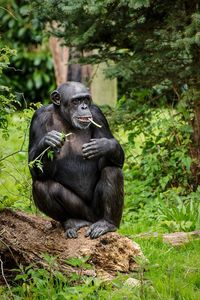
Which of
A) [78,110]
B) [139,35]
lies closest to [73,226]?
[78,110]

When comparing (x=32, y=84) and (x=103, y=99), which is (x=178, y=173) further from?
(x=32, y=84)

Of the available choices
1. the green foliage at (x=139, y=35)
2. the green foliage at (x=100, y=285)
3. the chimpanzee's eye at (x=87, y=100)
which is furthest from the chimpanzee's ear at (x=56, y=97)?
the green foliage at (x=139, y=35)

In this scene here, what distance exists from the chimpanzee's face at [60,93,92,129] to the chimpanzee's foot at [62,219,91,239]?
2.36 feet

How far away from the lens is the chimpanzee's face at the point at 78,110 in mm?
5750

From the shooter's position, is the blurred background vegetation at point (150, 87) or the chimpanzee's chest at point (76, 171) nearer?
the chimpanzee's chest at point (76, 171)

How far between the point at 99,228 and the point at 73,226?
0.90 feet

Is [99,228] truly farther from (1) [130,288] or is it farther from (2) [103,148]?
(1) [130,288]

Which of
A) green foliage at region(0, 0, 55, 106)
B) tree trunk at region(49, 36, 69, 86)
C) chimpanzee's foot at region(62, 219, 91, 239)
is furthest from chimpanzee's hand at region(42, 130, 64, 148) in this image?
green foliage at region(0, 0, 55, 106)

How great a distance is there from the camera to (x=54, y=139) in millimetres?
5566

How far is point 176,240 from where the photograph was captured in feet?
21.7

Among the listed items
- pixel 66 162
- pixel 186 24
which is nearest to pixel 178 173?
pixel 186 24

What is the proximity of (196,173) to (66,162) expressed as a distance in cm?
281

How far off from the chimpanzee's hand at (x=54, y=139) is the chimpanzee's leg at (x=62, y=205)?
0.38 metres

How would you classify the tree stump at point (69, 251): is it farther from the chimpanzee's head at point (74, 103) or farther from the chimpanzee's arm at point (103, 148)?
the chimpanzee's head at point (74, 103)
